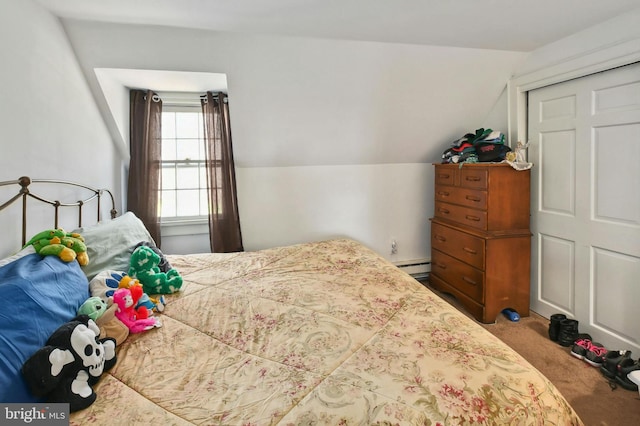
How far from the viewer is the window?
323cm

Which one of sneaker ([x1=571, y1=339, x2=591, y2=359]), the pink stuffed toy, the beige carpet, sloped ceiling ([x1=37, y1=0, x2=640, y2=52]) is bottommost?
the beige carpet

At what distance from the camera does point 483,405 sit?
100 cm

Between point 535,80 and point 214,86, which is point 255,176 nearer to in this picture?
point 214,86

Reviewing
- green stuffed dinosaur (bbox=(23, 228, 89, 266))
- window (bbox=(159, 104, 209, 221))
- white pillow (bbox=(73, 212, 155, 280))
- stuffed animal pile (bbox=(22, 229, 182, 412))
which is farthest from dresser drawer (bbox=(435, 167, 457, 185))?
green stuffed dinosaur (bbox=(23, 228, 89, 266))

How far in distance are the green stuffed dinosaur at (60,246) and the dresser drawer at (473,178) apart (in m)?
2.57

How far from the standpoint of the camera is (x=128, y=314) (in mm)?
1469

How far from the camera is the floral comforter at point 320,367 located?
98 cm

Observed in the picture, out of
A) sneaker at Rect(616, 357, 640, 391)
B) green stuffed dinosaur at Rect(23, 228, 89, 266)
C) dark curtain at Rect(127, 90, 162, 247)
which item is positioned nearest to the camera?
green stuffed dinosaur at Rect(23, 228, 89, 266)

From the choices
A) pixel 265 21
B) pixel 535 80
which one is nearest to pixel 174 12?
pixel 265 21

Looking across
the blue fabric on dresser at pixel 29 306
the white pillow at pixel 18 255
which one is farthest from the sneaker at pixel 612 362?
the white pillow at pixel 18 255

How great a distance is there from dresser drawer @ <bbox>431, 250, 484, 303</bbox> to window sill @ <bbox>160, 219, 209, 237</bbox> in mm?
2198

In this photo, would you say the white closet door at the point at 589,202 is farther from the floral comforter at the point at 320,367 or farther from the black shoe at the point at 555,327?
the floral comforter at the point at 320,367

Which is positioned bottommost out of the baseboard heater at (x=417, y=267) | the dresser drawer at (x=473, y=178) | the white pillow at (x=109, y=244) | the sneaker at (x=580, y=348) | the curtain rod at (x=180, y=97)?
the sneaker at (x=580, y=348)

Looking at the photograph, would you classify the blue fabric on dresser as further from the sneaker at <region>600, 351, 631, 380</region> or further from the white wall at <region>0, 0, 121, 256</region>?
the sneaker at <region>600, 351, 631, 380</region>
